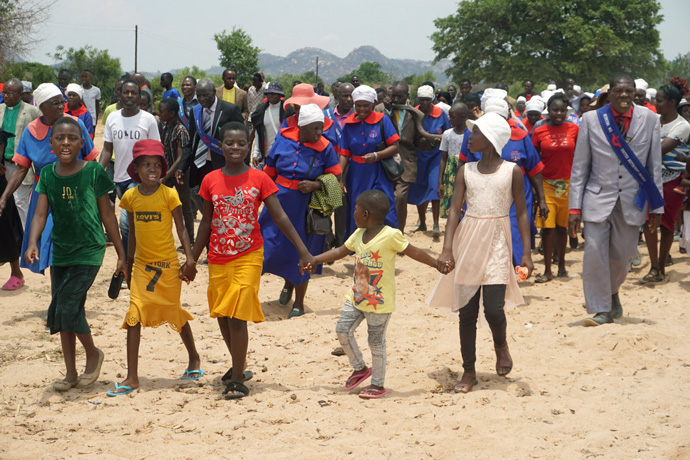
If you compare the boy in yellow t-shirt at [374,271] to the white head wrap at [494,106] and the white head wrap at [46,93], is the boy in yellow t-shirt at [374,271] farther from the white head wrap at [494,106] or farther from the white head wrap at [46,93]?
the white head wrap at [46,93]

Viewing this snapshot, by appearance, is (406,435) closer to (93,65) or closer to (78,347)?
(78,347)

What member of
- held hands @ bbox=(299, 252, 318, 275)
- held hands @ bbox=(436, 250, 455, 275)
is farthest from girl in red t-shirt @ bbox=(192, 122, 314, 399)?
held hands @ bbox=(436, 250, 455, 275)

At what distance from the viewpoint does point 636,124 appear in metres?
6.75

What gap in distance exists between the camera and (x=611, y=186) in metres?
6.80

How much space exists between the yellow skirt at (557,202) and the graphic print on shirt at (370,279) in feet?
14.7

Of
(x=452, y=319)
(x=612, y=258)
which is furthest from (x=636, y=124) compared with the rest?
(x=452, y=319)

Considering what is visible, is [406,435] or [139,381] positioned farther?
[139,381]

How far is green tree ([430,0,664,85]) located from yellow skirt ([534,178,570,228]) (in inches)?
1640

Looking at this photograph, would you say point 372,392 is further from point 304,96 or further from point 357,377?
point 304,96

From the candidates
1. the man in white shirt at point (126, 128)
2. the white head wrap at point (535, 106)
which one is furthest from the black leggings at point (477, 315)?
the white head wrap at point (535, 106)

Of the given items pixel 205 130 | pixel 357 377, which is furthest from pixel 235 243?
pixel 205 130

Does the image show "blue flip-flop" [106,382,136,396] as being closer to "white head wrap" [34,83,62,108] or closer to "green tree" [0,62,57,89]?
"white head wrap" [34,83,62,108]

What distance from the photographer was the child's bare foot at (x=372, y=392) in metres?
5.03

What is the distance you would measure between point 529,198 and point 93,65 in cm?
3717
